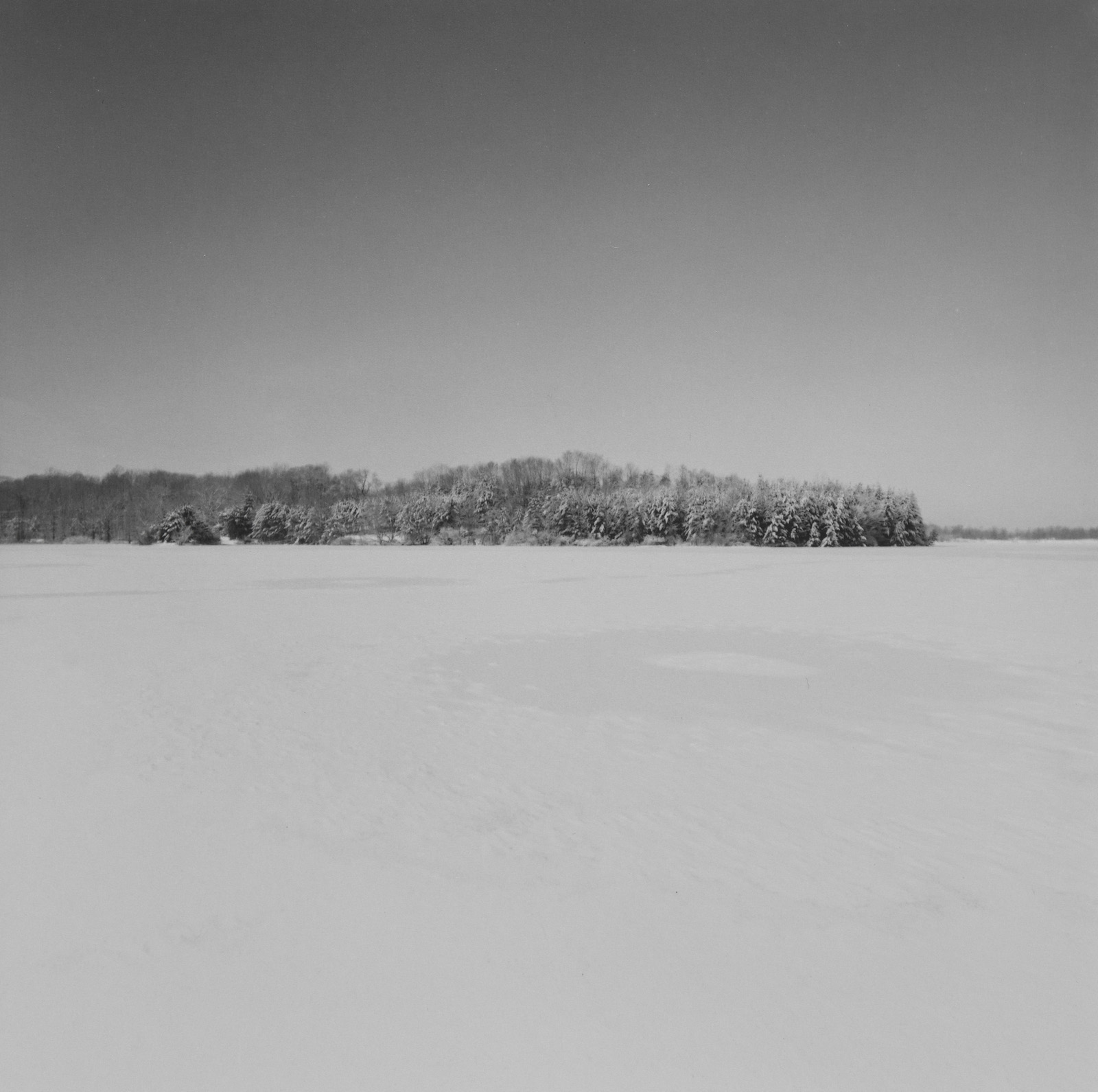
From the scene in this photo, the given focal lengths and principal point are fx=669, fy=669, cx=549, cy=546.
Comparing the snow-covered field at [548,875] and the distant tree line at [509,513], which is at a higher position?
the distant tree line at [509,513]

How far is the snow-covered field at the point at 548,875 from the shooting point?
9.94ft

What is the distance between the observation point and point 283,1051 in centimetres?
301

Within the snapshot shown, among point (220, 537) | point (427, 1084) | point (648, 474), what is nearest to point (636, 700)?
point (427, 1084)

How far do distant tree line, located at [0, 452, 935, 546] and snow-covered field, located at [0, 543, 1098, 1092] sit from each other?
220 feet

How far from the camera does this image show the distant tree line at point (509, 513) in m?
76.1

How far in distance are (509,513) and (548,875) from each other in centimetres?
8379

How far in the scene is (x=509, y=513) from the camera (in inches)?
3457

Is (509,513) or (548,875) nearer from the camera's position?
(548,875)

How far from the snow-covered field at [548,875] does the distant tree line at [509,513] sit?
220ft

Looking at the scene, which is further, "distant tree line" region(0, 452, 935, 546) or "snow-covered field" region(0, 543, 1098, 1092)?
"distant tree line" region(0, 452, 935, 546)

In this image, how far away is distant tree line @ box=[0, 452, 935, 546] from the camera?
2997 inches

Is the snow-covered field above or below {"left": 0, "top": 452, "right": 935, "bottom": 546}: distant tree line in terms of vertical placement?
below

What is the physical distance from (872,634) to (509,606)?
29.2 feet

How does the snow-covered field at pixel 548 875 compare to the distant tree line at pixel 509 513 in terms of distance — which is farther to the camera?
the distant tree line at pixel 509 513
